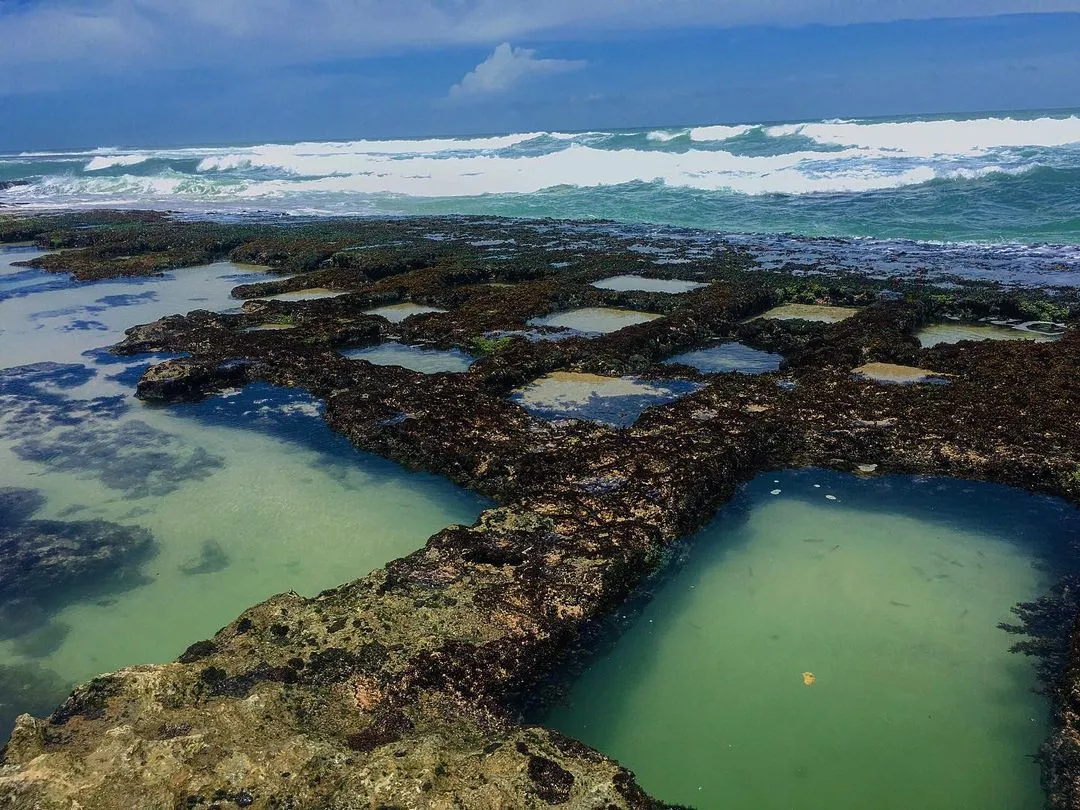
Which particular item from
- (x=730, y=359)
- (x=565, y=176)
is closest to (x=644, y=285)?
(x=730, y=359)

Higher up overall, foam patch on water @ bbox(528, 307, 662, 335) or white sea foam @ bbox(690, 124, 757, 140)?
white sea foam @ bbox(690, 124, 757, 140)

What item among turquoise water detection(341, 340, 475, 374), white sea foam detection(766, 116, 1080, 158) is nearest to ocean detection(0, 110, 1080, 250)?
white sea foam detection(766, 116, 1080, 158)

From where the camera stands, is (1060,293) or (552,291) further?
(552,291)

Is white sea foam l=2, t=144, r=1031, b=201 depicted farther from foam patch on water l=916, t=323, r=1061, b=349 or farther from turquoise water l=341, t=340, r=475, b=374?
turquoise water l=341, t=340, r=475, b=374

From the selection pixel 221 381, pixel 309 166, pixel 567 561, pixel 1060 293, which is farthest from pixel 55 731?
pixel 309 166

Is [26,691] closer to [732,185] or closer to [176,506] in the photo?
[176,506]

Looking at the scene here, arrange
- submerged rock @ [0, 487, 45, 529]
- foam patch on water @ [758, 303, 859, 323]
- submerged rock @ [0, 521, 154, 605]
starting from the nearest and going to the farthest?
submerged rock @ [0, 521, 154, 605]
submerged rock @ [0, 487, 45, 529]
foam patch on water @ [758, 303, 859, 323]

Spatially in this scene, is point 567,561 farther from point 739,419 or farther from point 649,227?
point 649,227
